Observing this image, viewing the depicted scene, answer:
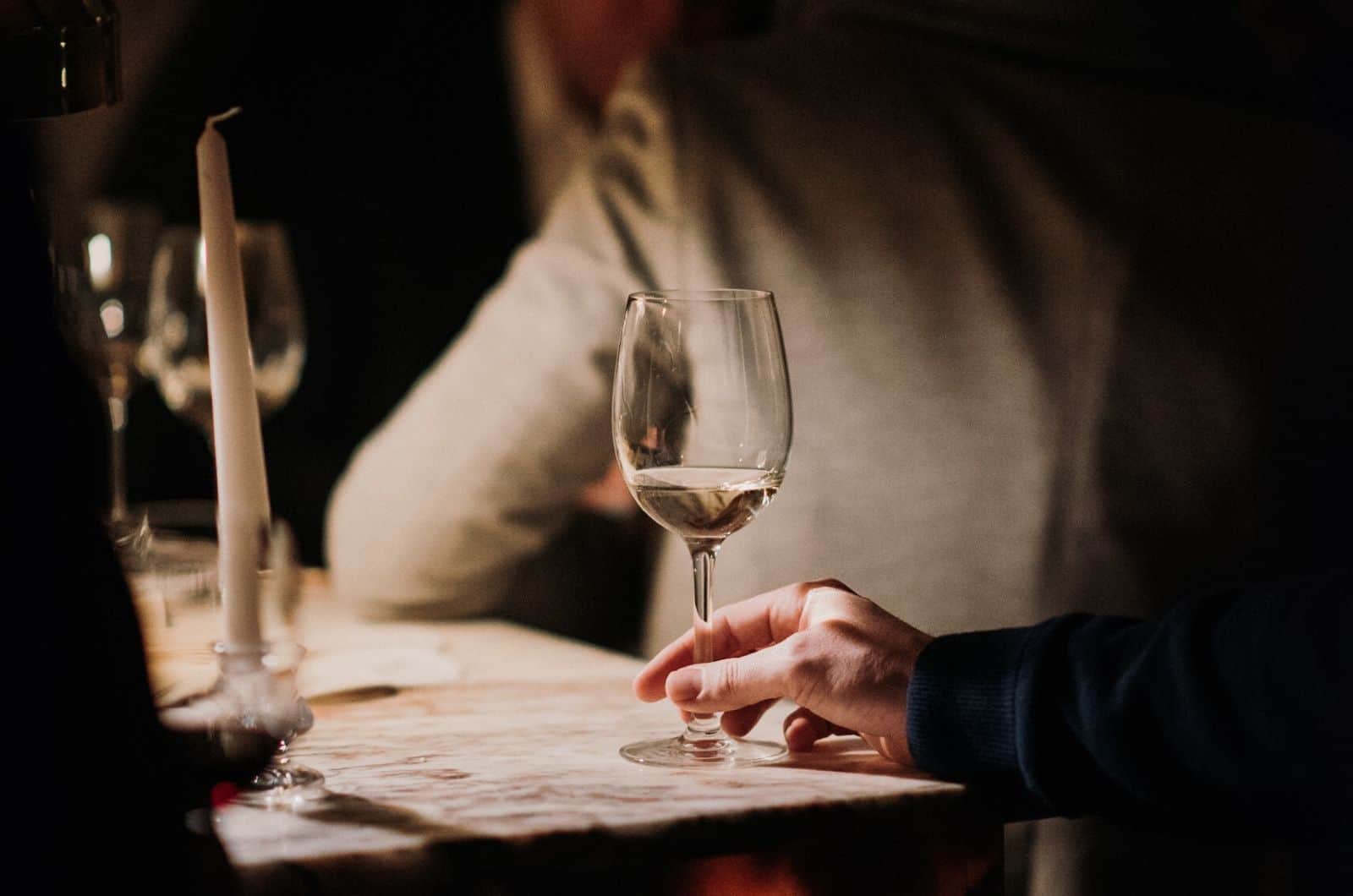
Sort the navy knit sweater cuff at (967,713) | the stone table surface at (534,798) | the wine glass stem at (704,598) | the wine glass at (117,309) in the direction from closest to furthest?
the stone table surface at (534,798)
the navy knit sweater cuff at (967,713)
the wine glass stem at (704,598)
the wine glass at (117,309)

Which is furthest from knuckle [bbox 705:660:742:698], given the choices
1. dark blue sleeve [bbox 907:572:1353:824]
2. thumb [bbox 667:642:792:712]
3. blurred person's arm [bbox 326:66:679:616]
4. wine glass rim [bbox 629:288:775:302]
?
blurred person's arm [bbox 326:66:679:616]

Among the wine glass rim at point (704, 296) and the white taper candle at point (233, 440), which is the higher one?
the wine glass rim at point (704, 296)

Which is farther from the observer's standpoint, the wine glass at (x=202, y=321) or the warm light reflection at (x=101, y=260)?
the wine glass at (x=202, y=321)

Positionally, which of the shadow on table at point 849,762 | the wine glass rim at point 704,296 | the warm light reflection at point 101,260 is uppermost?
the warm light reflection at point 101,260

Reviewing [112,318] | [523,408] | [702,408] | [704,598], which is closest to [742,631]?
[704,598]

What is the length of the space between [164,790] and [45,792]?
4cm

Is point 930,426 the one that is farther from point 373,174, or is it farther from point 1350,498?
point 373,174

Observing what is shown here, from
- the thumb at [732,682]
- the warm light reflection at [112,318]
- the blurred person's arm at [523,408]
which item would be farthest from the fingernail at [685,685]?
the warm light reflection at [112,318]

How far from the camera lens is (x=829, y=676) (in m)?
0.79

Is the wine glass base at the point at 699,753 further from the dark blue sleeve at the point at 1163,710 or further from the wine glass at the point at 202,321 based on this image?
the wine glass at the point at 202,321

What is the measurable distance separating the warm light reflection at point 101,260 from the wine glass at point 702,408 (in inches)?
32.7

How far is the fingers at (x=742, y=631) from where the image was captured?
0.88m

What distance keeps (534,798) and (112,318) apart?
0.96 m

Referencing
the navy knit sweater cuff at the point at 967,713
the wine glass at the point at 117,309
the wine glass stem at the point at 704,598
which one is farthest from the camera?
the wine glass at the point at 117,309
